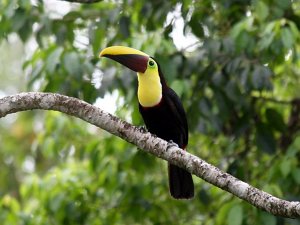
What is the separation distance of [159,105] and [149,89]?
0.41 feet

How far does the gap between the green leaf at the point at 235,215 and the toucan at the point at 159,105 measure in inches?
10.7

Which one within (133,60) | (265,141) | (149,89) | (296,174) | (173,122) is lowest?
(265,141)

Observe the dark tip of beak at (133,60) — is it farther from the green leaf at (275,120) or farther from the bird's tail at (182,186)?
the green leaf at (275,120)

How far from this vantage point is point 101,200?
5695 millimetres

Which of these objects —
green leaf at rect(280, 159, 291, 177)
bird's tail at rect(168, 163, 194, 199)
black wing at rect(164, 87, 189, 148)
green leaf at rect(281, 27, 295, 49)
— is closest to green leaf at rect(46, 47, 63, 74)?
black wing at rect(164, 87, 189, 148)

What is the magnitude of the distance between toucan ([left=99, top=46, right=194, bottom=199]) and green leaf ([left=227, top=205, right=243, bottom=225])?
0.27m

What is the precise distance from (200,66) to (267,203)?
2.10 m

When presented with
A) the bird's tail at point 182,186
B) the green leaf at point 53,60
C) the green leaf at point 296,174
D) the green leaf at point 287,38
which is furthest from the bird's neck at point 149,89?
the green leaf at point 296,174

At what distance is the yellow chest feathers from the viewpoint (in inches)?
174

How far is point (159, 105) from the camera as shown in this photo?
448cm

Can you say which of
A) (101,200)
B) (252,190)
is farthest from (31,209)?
(252,190)

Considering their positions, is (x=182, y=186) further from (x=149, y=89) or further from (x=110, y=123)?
(x=110, y=123)

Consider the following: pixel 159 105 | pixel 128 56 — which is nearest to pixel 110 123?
pixel 128 56

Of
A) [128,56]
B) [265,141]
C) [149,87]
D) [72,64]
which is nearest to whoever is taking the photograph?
[128,56]
